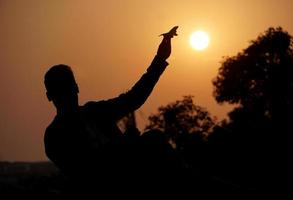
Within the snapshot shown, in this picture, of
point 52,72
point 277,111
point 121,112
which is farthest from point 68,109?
point 277,111

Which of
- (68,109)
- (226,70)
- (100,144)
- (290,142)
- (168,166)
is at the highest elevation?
(226,70)

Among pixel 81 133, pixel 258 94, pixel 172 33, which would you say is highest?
pixel 258 94

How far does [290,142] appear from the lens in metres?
46.4

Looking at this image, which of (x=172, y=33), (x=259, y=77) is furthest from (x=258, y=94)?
(x=172, y=33)

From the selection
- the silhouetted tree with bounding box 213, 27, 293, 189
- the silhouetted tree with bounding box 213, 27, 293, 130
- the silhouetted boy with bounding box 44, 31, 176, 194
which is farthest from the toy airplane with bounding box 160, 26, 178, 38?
the silhouetted tree with bounding box 213, 27, 293, 130

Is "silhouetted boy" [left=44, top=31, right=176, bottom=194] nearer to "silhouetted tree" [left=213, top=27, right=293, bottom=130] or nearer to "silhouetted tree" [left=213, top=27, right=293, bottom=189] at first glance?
"silhouetted tree" [left=213, top=27, right=293, bottom=189]

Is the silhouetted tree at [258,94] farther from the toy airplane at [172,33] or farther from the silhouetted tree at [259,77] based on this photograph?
the toy airplane at [172,33]

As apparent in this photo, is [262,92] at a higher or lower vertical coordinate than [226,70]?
lower

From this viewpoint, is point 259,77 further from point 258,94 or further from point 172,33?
point 172,33

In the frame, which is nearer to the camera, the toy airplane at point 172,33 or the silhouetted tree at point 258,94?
the toy airplane at point 172,33

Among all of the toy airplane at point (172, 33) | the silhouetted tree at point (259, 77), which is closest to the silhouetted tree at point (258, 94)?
the silhouetted tree at point (259, 77)

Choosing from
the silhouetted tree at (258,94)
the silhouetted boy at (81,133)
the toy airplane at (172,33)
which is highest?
the silhouetted tree at (258,94)

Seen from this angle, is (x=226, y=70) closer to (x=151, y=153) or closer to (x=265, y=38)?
(x=265, y=38)

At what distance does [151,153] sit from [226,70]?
2296 inches
